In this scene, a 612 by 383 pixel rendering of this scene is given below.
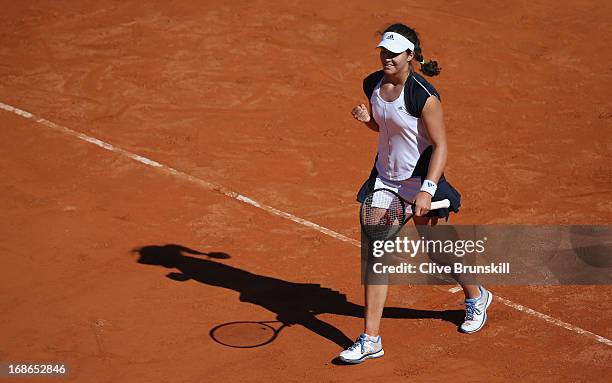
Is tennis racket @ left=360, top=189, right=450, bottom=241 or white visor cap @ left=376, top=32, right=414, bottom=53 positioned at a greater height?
white visor cap @ left=376, top=32, right=414, bottom=53

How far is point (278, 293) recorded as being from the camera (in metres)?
8.70

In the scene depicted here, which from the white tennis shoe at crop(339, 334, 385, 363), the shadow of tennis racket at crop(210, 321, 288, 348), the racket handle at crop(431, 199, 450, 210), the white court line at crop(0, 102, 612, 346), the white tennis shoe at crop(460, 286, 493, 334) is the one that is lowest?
the shadow of tennis racket at crop(210, 321, 288, 348)

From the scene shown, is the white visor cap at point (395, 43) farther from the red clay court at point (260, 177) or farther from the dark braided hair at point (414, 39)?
the red clay court at point (260, 177)

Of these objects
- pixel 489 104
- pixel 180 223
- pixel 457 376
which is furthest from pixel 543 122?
pixel 457 376

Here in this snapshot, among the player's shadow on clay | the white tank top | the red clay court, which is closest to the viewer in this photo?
the white tank top

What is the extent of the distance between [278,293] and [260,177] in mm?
2433

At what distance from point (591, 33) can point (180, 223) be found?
307 inches

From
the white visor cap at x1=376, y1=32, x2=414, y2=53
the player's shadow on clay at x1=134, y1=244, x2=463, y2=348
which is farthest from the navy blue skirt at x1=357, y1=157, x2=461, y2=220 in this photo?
the player's shadow on clay at x1=134, y1=244, x2=463, y2=348

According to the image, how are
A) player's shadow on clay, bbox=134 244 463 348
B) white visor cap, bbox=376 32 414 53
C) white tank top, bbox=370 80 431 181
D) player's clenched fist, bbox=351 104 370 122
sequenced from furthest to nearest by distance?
player's shadow on clay, bbox=134 244 463 348 < player's clenched fist, bbox=351 104 370 122 < white tank top, bbox=370 80 431 181 < white visor cap, bbox=376 32 414 53

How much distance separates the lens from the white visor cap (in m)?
7.21

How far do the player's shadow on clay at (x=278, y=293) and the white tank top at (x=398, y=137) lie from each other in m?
1.41

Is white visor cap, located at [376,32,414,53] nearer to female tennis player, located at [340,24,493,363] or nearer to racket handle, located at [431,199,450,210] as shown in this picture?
female tennis player, located at [340,24,493,363]

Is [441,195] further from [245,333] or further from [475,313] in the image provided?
[245,333]

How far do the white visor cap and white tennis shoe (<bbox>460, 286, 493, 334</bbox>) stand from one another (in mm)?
2117
